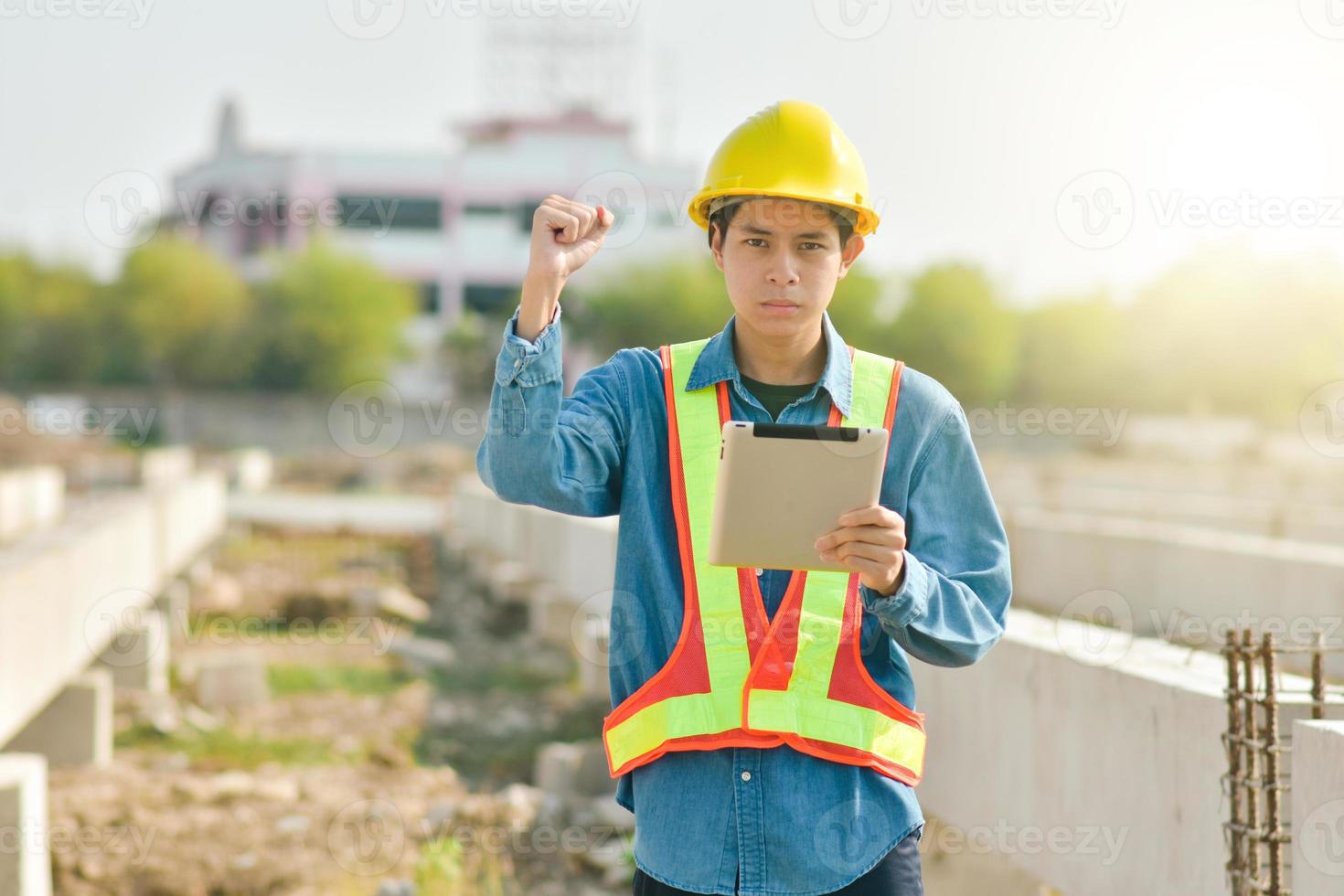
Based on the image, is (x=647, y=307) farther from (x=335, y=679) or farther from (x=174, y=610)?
(x=335, y=679)

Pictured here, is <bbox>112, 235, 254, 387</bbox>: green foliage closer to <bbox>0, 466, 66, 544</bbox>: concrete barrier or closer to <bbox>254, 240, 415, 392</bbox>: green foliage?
<bbox>254, 240, 415, 392</bbox>: green foliage

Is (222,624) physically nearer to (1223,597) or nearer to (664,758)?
(1223,597)

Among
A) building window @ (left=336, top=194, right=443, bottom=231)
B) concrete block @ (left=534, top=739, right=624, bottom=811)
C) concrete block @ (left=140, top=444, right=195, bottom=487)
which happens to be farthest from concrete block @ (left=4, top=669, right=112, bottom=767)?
building window @ (left=336, top=194, right=443, bottom=231)

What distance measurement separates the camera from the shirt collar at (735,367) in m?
2.86

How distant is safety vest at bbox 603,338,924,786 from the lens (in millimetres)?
2715

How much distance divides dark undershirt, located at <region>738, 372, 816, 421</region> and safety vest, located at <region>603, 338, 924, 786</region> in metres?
0.14

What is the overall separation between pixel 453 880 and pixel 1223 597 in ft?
21.8

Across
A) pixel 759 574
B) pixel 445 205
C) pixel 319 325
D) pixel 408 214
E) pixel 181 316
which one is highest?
pixel 445 205

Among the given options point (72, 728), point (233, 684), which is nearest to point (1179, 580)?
point (233, 684)

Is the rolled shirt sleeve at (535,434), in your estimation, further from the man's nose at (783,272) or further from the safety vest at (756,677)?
the man's nose at (783,272)

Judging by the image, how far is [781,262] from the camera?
2807 millimetres

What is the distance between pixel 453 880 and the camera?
646cm

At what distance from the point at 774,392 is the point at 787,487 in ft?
1.59

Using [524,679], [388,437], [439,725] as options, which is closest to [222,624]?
[524,679]
